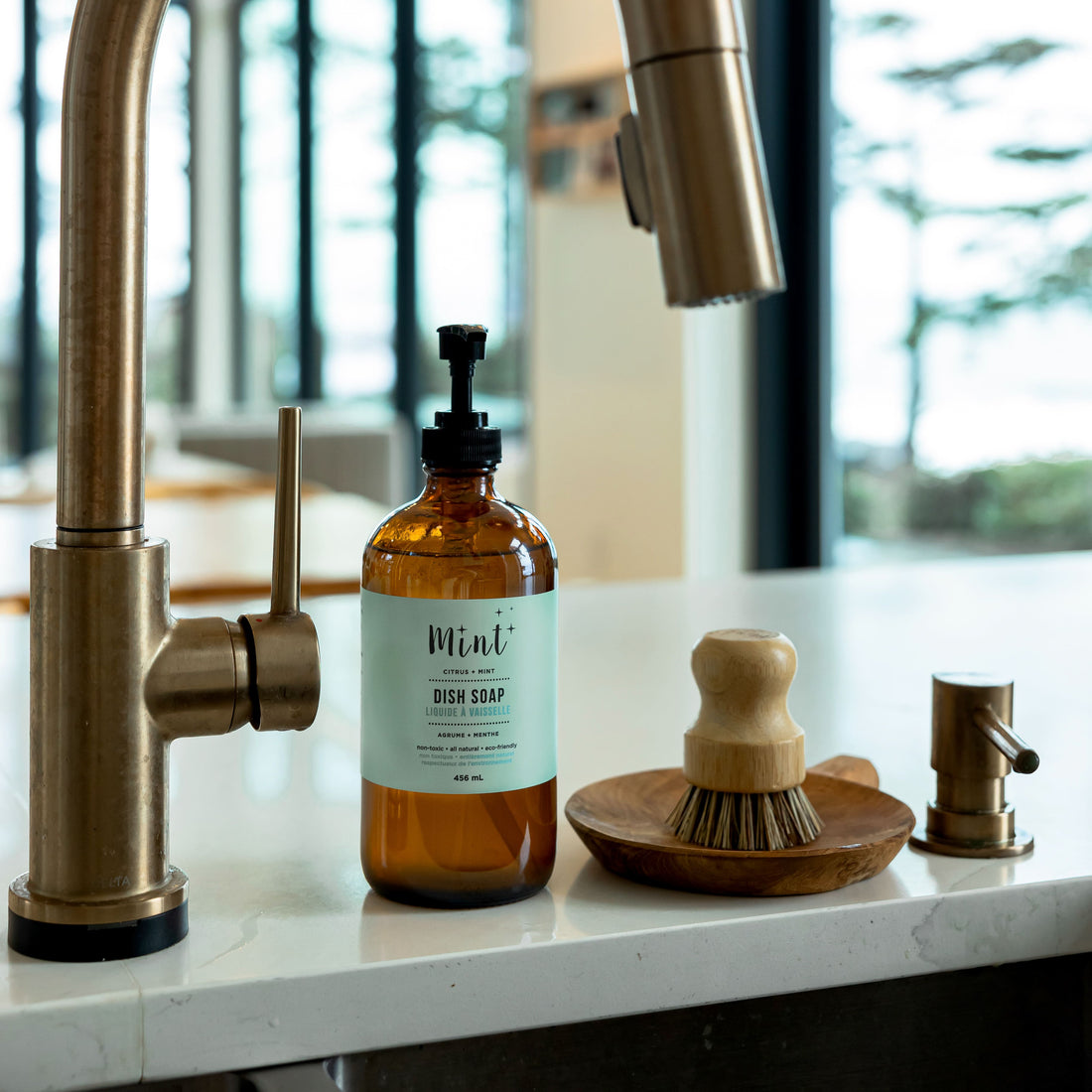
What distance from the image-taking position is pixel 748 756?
0.52 metres

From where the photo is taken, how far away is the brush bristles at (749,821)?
1.71 ft

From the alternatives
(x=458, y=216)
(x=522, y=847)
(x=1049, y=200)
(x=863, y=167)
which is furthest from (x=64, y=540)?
(x=458, y=216)

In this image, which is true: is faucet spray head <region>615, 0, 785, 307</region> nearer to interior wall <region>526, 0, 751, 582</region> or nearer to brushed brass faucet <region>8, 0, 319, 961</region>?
brushed brass faucet <region>8, 0, 319, 961</region>

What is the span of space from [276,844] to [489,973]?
171 mm

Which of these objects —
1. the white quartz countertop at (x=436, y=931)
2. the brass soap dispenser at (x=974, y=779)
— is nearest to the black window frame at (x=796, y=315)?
the white quartz countertop at (x=436, y=931)

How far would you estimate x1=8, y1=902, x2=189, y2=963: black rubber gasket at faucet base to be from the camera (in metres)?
0.45

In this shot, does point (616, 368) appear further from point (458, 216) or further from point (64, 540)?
point (64, 540)

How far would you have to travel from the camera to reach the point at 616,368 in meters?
4.33

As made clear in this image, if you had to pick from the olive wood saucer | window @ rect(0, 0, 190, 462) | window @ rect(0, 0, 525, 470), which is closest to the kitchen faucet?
the olive wood saucer

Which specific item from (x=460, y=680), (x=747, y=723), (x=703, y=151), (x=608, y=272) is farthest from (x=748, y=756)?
(x=608, y=272)

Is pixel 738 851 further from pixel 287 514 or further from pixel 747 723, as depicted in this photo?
pixel 287 514

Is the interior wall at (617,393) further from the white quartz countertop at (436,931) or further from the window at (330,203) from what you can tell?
the white quartz countertop at (436,931)

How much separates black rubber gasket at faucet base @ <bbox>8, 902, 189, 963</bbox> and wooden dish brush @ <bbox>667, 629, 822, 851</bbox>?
196 mm

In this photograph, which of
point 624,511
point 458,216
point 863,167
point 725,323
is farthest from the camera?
point 458,216
